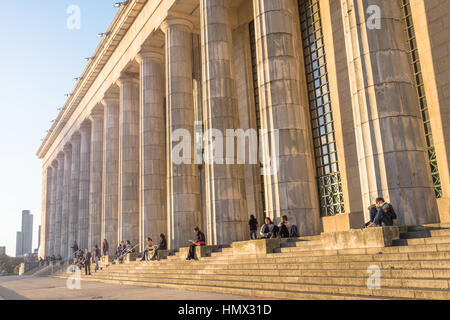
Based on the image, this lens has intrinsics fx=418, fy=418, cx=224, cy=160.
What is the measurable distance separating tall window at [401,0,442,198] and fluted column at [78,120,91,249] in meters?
37.9

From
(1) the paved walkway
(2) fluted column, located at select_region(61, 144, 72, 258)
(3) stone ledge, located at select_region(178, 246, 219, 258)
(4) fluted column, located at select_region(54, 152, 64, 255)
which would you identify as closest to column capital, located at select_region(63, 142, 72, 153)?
(2) fluted column, located at select_region(61, 144, 72, 258)

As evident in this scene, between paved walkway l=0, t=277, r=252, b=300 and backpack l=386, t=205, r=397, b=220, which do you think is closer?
backpack l=386, t=205, r=397, b=220

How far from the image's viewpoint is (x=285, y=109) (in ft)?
61.4

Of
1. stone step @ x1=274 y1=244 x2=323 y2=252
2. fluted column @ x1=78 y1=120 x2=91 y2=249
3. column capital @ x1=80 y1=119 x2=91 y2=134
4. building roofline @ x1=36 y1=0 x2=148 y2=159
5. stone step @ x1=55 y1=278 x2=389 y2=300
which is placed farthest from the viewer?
column capital @ x1=80 y1=119 x2=91 y2=134

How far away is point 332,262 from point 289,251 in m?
3.20

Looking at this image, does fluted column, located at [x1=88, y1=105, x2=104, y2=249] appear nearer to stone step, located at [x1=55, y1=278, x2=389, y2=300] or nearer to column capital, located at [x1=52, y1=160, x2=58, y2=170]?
column capital, located at [x1=52, y1=160, x2=58, y2=170]

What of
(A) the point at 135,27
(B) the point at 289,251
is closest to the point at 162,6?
(A) the point at 135,27

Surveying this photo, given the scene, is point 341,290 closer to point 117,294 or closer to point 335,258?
point 335,258

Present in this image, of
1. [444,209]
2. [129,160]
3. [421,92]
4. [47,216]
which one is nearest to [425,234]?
[444,209]

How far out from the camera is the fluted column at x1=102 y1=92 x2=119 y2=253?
39.5 m

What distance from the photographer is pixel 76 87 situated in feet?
167

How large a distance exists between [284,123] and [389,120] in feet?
18.0

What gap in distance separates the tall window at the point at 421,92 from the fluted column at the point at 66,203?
150 ft
